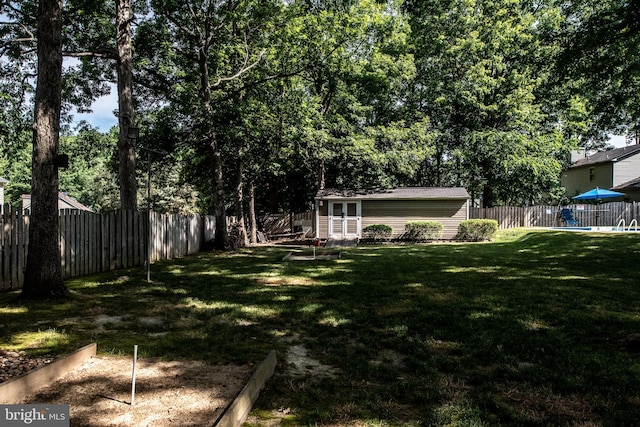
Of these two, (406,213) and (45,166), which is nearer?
(45,166)

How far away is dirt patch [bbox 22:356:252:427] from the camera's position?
253cm

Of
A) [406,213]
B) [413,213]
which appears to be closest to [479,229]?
[413,213]

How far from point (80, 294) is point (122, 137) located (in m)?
5.44

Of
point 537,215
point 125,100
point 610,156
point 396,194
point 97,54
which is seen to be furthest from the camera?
point 610,156

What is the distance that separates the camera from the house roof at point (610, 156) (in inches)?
1134

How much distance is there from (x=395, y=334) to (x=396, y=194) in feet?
56.9

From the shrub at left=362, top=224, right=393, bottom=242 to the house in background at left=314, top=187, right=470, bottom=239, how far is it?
0.70m

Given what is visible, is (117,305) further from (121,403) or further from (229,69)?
(229,69)

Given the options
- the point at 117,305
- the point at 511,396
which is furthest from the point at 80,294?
the point at 511,396

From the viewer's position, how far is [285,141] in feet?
59.6

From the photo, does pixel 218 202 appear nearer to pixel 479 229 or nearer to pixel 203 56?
pixel 203 56

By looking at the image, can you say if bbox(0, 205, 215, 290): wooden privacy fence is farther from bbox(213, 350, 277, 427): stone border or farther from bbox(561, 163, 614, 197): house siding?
bbox(561, 163, 614, 197): house siding

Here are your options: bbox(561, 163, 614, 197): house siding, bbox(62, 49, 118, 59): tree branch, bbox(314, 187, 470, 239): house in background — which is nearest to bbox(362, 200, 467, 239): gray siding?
bbox(314, 187, 470, 239): house in background

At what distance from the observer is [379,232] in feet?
67.6
